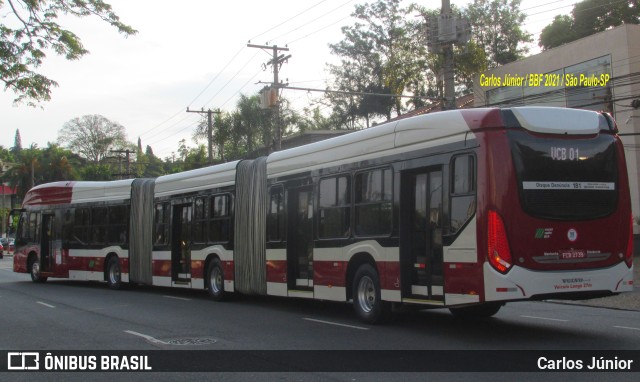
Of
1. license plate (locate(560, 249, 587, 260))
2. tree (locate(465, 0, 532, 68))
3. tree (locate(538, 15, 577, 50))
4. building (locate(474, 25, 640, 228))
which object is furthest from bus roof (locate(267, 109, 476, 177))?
tree (locate(465, 0, 532, 68))

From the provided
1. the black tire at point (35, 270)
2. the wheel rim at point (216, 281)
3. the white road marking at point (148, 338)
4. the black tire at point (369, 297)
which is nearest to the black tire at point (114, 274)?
the black tire at point (35, 270)

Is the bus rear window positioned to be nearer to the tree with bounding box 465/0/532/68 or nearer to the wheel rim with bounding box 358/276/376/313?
the wheel rim with bounding box 358/276/376/313

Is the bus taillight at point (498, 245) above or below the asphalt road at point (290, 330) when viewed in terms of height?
above

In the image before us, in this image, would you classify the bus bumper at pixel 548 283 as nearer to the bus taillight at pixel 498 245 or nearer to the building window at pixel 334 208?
the bus taillight at pixel 498 245

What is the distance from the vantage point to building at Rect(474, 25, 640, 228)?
1036 inches

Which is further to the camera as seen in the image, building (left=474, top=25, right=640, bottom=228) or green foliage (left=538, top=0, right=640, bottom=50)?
green foliage (left=538, top=0, right=640, bottom=50)

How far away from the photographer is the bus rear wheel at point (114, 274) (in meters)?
21.5

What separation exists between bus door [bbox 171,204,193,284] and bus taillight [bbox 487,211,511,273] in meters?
10.9

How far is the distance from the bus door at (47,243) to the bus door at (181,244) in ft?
23.4

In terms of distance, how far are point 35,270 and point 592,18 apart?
34559mm

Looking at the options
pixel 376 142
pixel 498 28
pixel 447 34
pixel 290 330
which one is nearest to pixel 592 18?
pixel 498 28

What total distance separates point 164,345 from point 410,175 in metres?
4.56

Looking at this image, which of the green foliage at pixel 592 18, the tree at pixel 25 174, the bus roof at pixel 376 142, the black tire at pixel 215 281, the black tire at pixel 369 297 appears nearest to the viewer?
the bus roof at pixel 376 142

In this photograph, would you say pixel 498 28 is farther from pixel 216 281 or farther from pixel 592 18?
pixel 216 281
